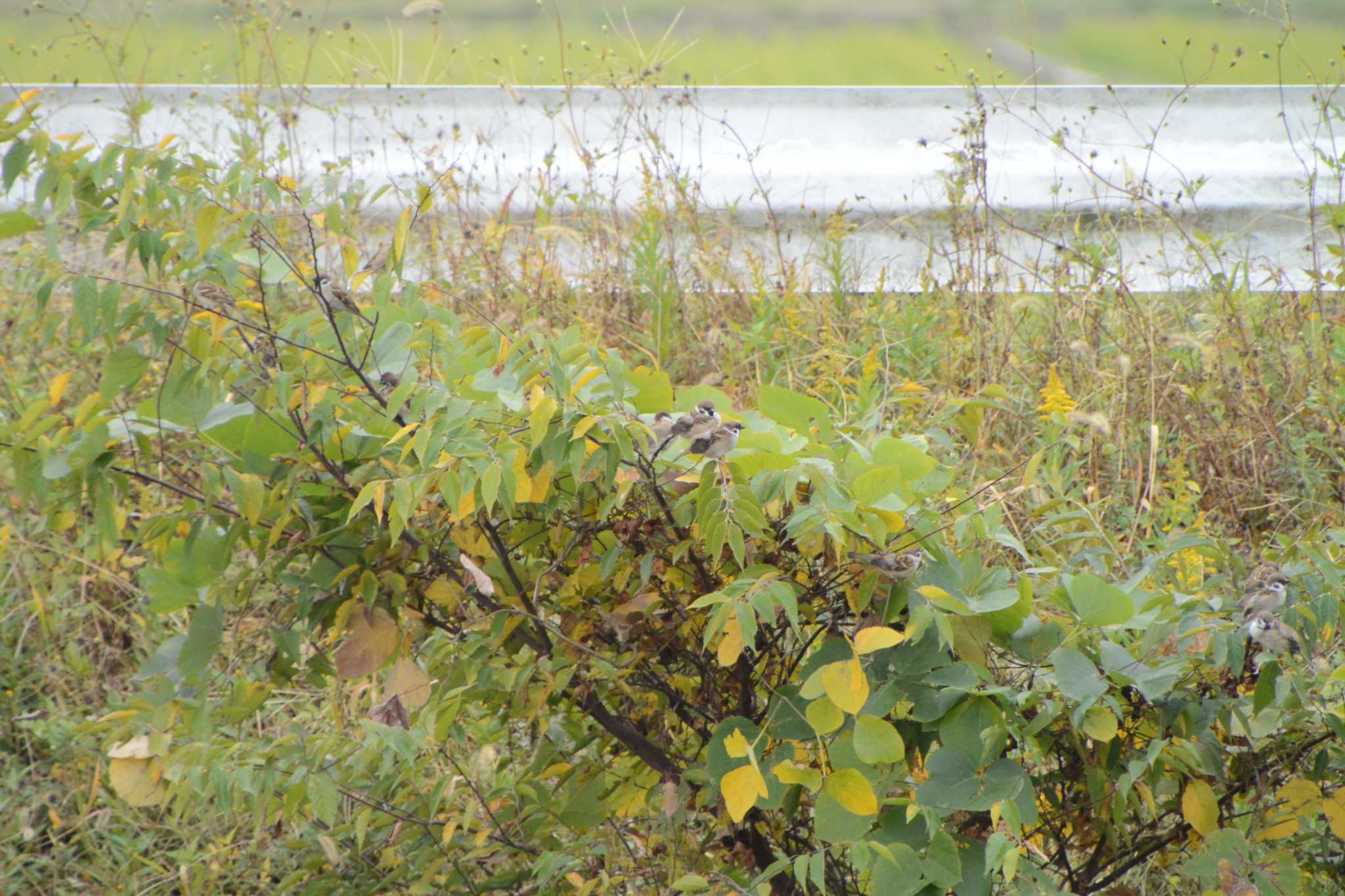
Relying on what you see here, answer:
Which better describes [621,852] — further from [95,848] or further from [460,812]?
[95,848]

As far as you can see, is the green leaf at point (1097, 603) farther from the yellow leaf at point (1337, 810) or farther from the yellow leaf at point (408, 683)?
the yellow leaf at point (408, 683)

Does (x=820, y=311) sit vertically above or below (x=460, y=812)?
above

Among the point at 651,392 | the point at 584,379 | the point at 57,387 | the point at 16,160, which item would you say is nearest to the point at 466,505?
the point at 584,379

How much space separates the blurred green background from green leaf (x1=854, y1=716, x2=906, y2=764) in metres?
3.75

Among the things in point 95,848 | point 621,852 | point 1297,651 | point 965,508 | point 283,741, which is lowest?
point 95,848

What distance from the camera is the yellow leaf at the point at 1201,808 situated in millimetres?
1275

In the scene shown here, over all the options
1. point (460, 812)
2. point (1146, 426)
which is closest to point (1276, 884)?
point (460, 812)

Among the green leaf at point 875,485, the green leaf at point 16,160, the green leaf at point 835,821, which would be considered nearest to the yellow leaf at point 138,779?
the green leaf at point 16,160

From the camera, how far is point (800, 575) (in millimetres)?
1358

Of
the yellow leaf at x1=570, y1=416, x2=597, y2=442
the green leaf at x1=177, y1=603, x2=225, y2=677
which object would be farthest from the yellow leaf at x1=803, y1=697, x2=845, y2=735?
the green leaf at x1=177, y1=603, x2=225, y2=677

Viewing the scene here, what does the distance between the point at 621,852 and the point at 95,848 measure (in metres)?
1.29

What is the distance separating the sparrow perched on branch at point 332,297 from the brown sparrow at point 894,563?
64 centimetres

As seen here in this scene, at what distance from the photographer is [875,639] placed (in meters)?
1.08

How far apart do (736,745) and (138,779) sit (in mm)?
703
